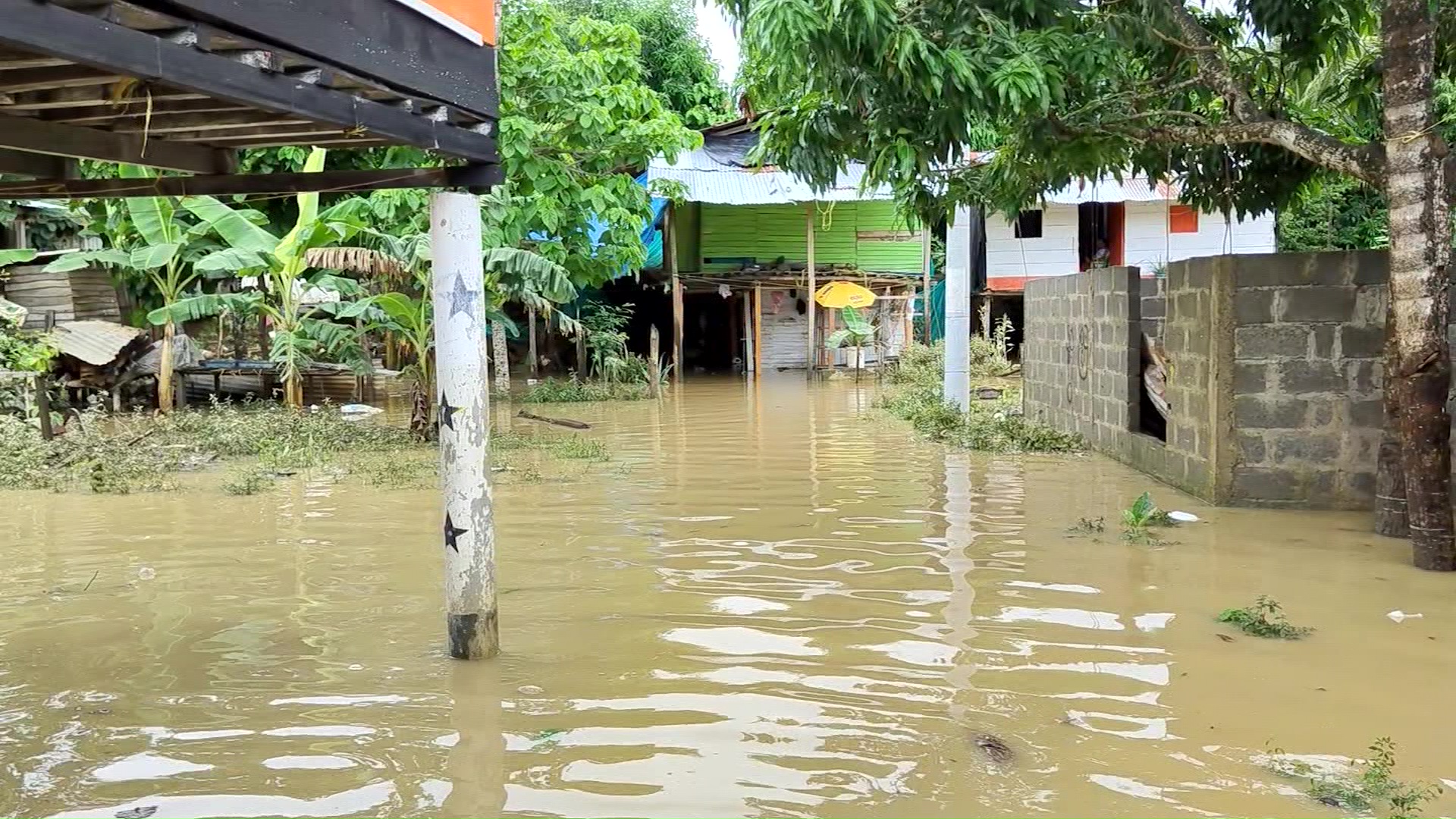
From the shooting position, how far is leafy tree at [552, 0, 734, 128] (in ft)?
95.3

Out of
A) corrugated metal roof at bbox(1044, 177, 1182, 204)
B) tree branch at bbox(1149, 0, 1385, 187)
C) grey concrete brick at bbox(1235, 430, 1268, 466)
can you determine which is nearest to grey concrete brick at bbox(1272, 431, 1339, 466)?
grey concrete brick at bbox(1235, 430, 1268, 466)

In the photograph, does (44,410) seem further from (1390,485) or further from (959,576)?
(1390,485)

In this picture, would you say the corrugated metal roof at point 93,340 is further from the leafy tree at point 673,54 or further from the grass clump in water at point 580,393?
the leafy tree at point 673,54

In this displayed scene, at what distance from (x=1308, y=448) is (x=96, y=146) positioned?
764cm

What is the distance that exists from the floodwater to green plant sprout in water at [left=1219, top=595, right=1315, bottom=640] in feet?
0.32

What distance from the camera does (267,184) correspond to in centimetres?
514

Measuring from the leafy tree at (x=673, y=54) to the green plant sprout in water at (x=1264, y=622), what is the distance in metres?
24.3

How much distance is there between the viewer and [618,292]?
2962 cm

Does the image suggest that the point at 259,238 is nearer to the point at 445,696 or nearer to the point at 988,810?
the point at 445,696

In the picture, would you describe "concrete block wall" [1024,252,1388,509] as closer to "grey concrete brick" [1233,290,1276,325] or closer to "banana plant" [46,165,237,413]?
"grey concrete brick" [1233,290,1276,325]

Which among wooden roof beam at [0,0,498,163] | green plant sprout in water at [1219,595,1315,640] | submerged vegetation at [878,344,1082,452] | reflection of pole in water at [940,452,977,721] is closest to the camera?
wooden roof beam at [0,0,498,163]

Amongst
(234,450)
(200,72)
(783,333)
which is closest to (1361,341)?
(200,72)

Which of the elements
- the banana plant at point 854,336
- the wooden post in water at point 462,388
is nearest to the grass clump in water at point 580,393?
the banana plant at point 854,336

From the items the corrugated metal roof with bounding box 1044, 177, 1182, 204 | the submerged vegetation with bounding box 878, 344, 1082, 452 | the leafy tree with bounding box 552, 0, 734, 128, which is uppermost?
the leafy tree with bounding box 552, 0, 734, 128
